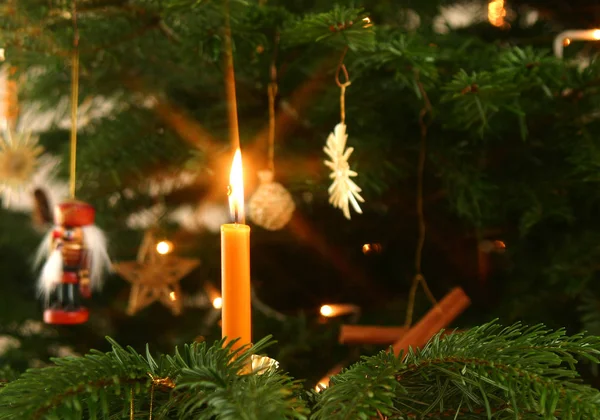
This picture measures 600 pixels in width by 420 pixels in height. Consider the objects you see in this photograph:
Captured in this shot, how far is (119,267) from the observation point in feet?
2.59

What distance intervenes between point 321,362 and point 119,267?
0.29 meters

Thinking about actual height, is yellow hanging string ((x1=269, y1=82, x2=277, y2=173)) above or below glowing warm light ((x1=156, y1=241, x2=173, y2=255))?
above

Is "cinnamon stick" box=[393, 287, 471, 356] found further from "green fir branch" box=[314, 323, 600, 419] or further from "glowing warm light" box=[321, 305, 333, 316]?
"green fir branch" box=[314, 323, 600, 419]

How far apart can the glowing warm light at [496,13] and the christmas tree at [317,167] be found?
1 centimetres

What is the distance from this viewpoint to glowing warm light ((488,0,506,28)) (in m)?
0.87

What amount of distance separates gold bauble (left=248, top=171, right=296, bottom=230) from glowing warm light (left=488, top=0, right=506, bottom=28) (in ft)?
1.47

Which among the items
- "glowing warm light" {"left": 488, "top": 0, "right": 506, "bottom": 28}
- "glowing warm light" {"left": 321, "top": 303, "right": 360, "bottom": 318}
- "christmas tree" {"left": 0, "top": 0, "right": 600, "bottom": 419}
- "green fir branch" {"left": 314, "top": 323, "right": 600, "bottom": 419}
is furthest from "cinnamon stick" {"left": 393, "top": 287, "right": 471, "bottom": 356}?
"glowing warm light" {"left": 488, "top": 0, "right": 506, "bottom": 28}

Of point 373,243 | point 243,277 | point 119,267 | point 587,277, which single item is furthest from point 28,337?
point 587,277

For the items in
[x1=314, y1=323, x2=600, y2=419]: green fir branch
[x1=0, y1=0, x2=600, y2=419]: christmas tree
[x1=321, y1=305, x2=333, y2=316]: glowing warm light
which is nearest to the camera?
[x1=314, y1=323, x2=600, y2=419]: green fir branch

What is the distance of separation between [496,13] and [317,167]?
401 mm

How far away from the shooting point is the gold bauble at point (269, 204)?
63cm

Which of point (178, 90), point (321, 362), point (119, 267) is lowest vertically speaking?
point (321, 362)

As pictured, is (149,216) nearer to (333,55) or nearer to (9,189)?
(9,189)

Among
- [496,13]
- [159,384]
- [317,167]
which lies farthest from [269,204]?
[496,13]
